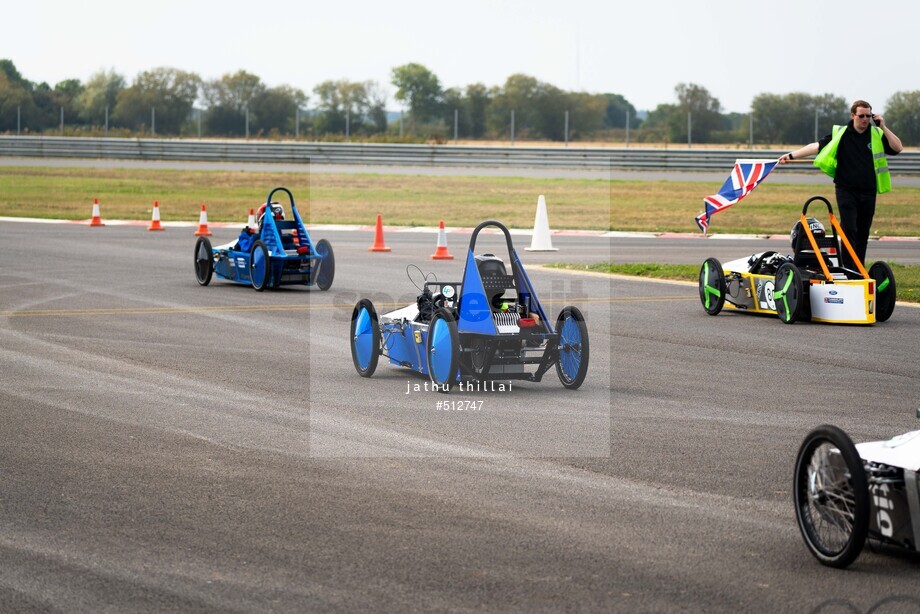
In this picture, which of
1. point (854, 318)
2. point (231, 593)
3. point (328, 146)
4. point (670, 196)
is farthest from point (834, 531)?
point (328, 146)

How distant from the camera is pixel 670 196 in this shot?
39.1 m

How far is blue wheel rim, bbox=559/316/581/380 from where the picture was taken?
1020 cm

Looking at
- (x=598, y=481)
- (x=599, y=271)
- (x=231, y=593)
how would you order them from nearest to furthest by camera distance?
(x=231, y=593) < (x=598, y=481) < (x=599, y=271)

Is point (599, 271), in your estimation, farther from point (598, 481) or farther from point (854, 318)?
point (598, 481)

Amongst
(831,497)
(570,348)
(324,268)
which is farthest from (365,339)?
(324,268)

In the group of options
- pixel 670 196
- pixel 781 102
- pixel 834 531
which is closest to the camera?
pixel 834 531

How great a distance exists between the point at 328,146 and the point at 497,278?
4202 cm

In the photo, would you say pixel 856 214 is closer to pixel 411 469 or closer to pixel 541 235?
pixel 411 469

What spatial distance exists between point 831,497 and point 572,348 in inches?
174

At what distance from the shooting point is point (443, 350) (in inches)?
395

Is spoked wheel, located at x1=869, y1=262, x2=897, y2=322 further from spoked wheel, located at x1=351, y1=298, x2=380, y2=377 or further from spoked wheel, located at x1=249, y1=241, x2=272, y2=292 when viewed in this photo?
spoked wheel, located at x1=249, y1=241, x2=272, y2=292

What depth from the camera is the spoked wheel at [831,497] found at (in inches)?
221

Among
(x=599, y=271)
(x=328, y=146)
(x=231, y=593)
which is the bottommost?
(x=231, y=593)

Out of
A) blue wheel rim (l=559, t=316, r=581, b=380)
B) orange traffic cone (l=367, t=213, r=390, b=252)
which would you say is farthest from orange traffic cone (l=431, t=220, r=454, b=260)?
blue wheel rim (l=559, t=316, r=581, b=380)
